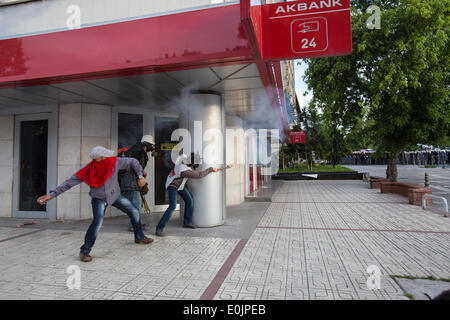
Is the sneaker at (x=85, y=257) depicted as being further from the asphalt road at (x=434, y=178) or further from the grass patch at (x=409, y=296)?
the asphalt road at (x=434, y=178)

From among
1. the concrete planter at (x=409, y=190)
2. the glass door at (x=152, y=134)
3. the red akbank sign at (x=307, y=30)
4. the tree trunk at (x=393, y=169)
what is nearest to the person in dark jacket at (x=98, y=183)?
the red akbank sign at (x=307, y=30)

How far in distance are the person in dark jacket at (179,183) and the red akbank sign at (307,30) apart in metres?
2.33

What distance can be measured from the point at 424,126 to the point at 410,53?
3.14m

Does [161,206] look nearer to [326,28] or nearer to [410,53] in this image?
[326,28]

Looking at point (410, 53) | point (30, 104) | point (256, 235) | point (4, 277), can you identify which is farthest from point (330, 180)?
point (4, 277)

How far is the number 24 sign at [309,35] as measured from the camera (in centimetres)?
439

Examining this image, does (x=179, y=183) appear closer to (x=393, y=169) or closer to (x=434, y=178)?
(x=393, y=169)

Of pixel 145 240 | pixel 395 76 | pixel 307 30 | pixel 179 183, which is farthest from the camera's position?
pixel 395 76

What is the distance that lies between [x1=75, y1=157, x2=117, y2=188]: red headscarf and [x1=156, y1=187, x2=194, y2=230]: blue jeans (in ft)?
4.68

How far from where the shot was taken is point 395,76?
10.2 metres

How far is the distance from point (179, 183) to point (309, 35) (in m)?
3.22

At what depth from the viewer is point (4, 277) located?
3.40 meters

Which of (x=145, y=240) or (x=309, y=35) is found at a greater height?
(x=309, y=35)

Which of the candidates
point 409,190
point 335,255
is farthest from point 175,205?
point 409,190
